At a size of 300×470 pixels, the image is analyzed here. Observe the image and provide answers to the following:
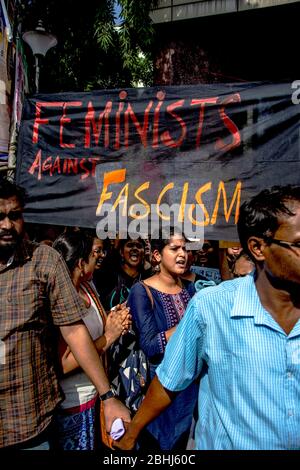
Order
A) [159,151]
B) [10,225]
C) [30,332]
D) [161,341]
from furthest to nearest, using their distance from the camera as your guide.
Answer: [159,151] → [161,341] → [10,225] → [30,332]

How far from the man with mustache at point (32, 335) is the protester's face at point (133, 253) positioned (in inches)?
76.1

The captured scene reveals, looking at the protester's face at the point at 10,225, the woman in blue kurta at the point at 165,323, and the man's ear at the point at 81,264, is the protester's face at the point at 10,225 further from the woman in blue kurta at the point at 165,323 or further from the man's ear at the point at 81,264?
the woman in blue kurta at the point at 165,323

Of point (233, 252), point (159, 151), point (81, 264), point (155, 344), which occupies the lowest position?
point (155, 344)

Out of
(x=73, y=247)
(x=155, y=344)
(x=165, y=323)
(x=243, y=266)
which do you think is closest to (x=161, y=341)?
(x=155, y=344)

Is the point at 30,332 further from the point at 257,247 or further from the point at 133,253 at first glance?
the point at 133,253

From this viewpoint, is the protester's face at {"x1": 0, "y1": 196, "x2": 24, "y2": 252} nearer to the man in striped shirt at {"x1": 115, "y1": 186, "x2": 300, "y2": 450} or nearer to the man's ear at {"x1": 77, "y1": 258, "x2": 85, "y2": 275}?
the man's ear at {"x1": 77, "y1": 258, "x2": 85, "y2": 275}

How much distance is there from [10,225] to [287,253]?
1328 millimetres

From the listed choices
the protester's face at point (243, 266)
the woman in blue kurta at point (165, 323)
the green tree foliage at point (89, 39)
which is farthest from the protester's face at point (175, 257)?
the green tree foliage at point (89, 39)

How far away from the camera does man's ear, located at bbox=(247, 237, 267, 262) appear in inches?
60.2

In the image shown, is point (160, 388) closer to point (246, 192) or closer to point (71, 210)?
point (246, 192)

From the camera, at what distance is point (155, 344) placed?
7.75 ft

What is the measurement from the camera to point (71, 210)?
304 cm

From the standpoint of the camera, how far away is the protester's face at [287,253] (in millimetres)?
1438
